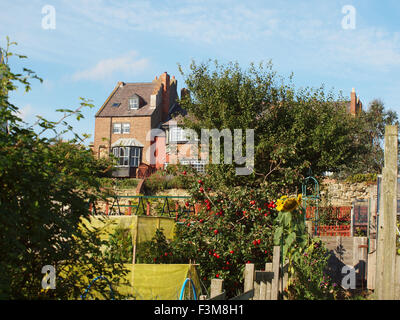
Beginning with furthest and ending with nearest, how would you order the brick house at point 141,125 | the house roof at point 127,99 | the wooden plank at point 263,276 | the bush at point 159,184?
1. the house roof at point 127,99
2. the brick house at point 141,125
3. the bush at point 159,184
4. the wooden plank at point 263,276

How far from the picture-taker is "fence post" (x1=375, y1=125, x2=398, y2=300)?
444 cm

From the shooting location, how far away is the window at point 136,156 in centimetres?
4031

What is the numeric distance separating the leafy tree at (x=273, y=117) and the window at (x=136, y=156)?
59.2 feet

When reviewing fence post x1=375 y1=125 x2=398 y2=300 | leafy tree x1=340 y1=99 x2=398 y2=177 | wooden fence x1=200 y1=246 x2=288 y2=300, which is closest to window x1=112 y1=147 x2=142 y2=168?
leafy tree x1=340 y1=99 x2=398 y2=177

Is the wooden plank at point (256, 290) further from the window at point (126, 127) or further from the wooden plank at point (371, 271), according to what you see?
the window at point (126, 127)

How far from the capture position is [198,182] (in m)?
10.6

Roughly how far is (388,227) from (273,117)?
17495mm

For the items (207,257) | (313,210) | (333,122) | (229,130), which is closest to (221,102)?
(229,130)

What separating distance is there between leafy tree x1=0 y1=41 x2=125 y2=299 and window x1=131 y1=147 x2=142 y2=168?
3616 centimetres

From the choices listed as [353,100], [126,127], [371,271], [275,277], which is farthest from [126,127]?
[275,277]

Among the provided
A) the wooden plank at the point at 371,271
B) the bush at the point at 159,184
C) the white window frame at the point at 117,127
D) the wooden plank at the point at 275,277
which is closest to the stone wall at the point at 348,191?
the bush at the point at 159,184

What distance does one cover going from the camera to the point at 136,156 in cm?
4069
